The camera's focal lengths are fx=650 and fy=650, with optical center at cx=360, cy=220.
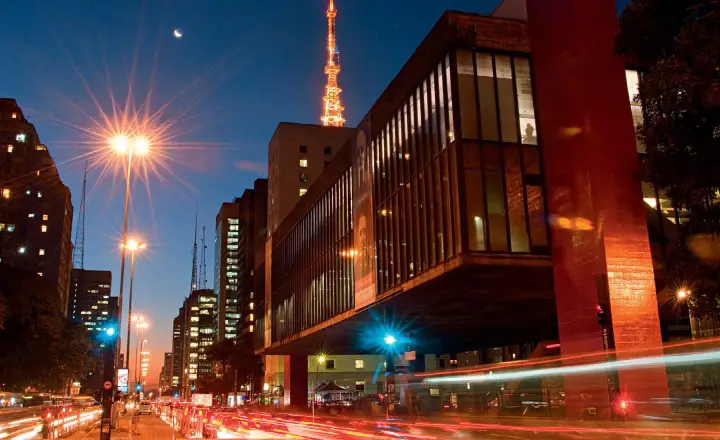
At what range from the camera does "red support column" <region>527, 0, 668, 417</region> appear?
85.6 ft

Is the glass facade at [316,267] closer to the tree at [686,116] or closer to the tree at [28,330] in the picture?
the tree at [28,330]

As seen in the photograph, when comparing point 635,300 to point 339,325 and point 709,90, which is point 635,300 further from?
point 339,325

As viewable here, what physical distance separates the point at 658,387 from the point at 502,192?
415 inches

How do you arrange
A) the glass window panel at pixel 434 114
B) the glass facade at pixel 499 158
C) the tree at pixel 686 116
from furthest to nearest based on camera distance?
the glass window panel at pixel 434 114 < the glass facade at pixel 499 158 < the tree at pixel 686 116

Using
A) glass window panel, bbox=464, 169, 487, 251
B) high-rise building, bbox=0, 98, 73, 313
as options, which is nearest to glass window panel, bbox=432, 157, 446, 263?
glass window panel, bbox=464, 169, 487, 251

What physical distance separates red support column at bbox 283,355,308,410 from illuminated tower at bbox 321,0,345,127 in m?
68.6

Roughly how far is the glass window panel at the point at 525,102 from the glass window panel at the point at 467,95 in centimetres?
250

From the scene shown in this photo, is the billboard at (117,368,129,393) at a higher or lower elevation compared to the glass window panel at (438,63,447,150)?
lower

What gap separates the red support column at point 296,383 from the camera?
73750 millimetres

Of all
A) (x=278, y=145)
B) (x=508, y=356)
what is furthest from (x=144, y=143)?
(x=278, y=145)

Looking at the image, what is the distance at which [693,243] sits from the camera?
54.3 ft

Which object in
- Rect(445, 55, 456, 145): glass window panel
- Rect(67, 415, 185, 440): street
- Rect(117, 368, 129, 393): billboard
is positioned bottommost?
Rect(67, 415, 185, 440): street

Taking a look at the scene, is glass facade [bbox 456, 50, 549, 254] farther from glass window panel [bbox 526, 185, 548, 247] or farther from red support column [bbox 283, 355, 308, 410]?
red support column [bbox 283, 355, 308, 410]

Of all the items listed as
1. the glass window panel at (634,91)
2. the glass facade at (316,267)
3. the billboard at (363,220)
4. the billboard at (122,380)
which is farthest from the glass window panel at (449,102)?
the billboard at (122,380)
